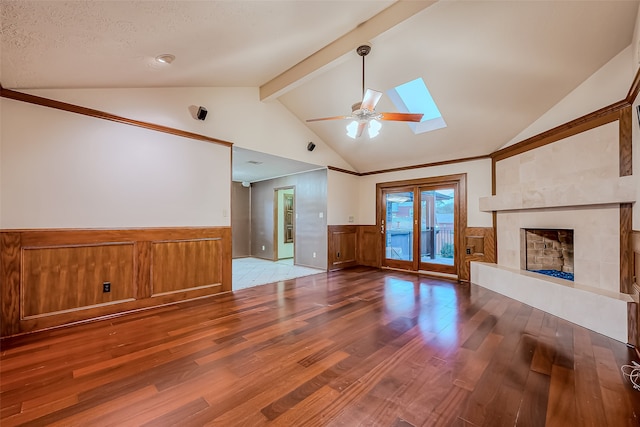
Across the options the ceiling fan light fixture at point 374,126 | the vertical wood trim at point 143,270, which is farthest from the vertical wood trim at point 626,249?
the vertical wood trim at point 143,270

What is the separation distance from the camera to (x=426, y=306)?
3.59m

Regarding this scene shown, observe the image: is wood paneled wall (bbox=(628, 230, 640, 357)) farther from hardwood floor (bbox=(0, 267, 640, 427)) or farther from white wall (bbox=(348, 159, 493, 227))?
white wall (bbox=(348, 159, 493, 227))

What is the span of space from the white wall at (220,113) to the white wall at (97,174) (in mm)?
199

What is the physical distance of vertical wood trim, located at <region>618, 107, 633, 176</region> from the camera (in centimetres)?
276

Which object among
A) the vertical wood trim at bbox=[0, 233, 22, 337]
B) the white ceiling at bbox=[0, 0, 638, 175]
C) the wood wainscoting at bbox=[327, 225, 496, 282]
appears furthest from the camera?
the wood wainscoting at bbox=[327, 225, 496, 282]

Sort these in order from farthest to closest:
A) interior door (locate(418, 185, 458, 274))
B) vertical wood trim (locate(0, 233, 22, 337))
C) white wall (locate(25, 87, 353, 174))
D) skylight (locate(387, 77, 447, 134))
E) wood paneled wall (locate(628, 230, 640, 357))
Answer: interior door (locate(418, 185, 458, 274)) → skylight (locate(387, 77, 447, 134)) → white wall (locate(25, 87, 353, 174)) → vertical wood trim (locate(0, 233, 22, 337)) → wood paneled wall (locate(628, 230, 640, 357))

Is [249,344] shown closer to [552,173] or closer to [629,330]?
[629,330]

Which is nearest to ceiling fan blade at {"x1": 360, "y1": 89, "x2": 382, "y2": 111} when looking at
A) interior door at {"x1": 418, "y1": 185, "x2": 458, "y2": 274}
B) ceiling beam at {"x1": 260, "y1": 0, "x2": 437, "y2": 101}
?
ceiling beam at {"x1": 260, "y1": 0, "x2": 437, "y2": 101}

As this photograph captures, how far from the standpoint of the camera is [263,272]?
5.91 meters

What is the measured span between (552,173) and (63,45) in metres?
5.42

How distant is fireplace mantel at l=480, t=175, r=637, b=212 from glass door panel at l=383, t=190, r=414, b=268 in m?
1.89

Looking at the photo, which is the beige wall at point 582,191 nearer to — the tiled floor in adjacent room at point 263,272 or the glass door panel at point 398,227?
the glass door panel at point 398,227

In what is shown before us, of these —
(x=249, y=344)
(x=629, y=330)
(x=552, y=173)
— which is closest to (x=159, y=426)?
(x=249, y=344)

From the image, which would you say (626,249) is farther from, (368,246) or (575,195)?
(368,246)
